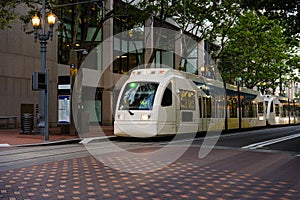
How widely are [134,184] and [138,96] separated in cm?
→ 1007

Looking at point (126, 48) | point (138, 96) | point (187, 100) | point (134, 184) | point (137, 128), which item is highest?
point (126, 48)

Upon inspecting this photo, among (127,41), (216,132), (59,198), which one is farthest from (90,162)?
(127,41)

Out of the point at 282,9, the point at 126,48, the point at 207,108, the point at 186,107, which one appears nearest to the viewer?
the point at 282,9

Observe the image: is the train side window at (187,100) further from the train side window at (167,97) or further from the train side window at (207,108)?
the train side window at (207,108)

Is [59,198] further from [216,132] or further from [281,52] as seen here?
[281,52]

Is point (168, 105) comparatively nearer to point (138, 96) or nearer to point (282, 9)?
point (138, 96)

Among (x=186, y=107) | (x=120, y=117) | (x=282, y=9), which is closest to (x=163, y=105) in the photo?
(x=120, y=117)

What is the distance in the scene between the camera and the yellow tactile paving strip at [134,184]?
6.82 meters

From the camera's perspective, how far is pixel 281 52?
38938 mm

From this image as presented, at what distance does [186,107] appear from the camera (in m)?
19.1

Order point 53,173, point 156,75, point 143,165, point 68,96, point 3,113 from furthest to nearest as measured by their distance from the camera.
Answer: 1. point 3,113
2. point 68,96
3. point 156,75
4. point 143,165
5. point 53,173

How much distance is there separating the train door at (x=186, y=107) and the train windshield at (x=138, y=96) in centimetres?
149

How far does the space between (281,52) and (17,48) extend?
2463 centimetres

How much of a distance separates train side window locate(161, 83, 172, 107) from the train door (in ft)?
1.99
